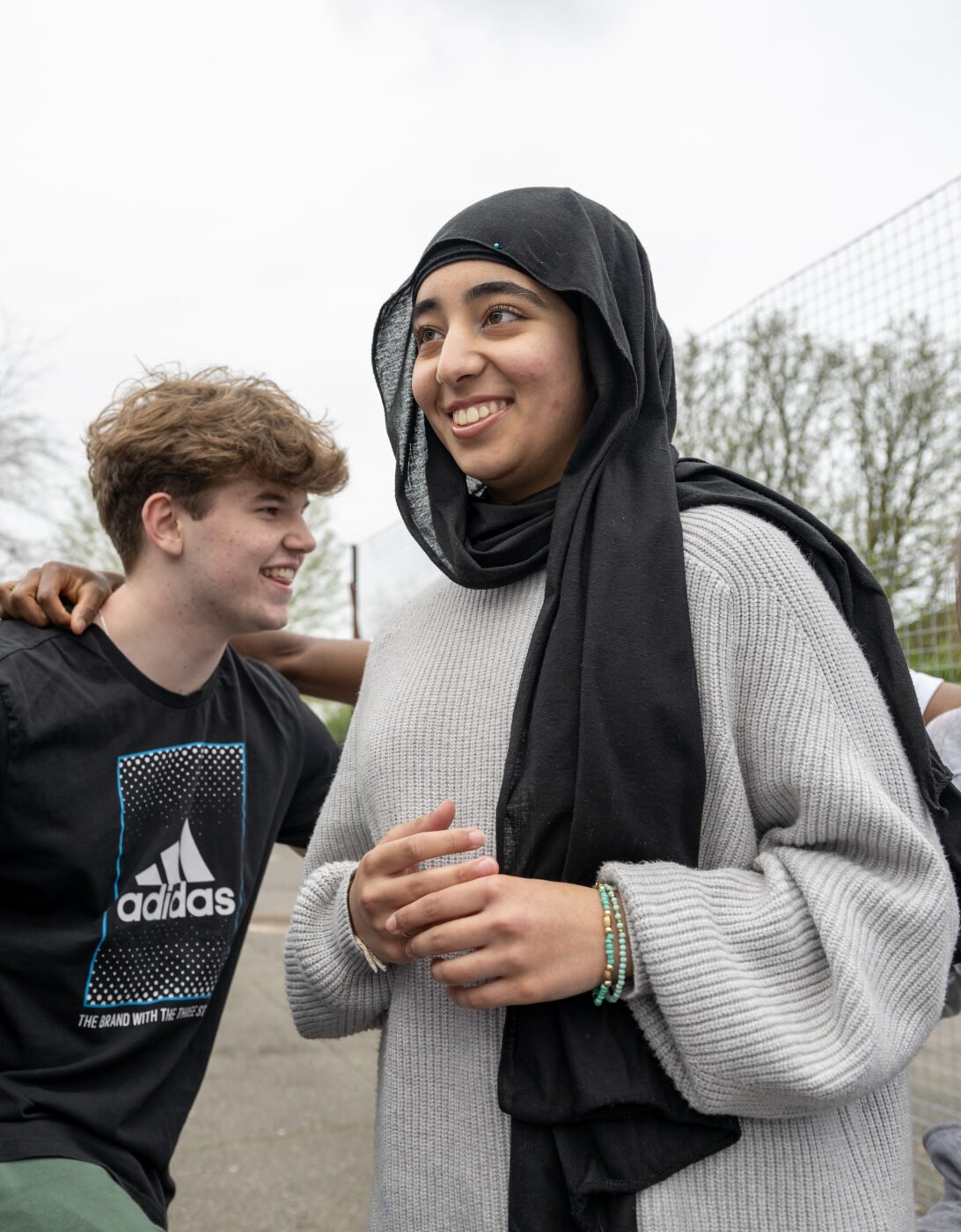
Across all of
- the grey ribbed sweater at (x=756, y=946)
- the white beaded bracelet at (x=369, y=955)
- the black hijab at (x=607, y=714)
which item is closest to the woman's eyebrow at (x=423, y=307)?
the black hijab at (x=607, y=714)

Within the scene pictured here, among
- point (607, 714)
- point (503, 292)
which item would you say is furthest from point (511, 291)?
point (607, 714)

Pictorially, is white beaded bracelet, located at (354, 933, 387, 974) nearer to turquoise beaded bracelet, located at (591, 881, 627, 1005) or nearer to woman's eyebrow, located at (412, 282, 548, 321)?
turquoise beaded bracelet, located at (591, 881, 627, 1005)

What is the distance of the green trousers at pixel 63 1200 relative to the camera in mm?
1845

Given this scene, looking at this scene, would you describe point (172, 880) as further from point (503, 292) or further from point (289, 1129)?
point (289, 1129)

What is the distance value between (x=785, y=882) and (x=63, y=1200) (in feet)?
4.53

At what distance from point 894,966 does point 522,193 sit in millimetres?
1124

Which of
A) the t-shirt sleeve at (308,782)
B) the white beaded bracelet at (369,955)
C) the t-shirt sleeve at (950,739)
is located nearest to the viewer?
the white beaded bracelet at (369,955)

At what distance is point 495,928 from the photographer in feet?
4.07

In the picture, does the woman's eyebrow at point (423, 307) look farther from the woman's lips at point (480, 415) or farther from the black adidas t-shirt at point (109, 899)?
the black adidas t-shirt at point (109, 899)

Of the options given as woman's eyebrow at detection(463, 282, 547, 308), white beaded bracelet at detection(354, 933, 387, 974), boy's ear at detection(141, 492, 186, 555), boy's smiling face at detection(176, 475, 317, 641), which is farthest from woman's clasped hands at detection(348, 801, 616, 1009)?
boy's ear at detection(141, 492, 186, 555)

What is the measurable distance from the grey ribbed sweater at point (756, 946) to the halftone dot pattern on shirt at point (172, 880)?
2.94 feet

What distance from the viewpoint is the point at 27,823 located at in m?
2.22

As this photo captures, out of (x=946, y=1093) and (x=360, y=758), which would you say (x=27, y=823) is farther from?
(x=946, y=1093)

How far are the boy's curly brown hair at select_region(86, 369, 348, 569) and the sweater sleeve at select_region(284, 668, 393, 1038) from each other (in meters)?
1.17
